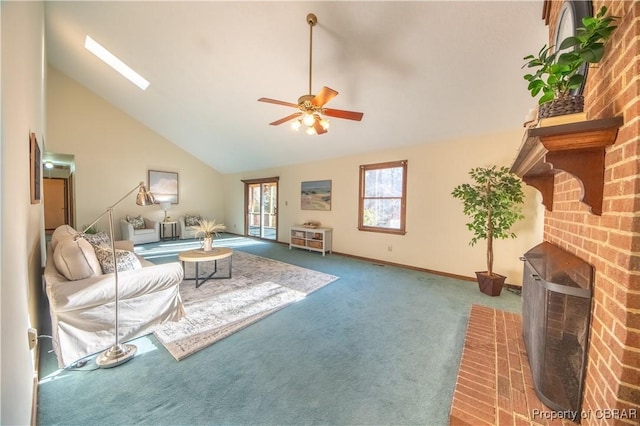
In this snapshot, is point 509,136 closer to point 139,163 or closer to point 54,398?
point 54,398

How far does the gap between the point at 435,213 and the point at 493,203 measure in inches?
39.1

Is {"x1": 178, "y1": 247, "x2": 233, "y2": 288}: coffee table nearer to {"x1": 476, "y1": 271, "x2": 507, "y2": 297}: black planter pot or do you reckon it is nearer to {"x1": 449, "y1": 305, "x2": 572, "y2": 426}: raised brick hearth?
{"x1": 449, "y1": 305, "x2": 572, "y2": 426}: raised brick hearth

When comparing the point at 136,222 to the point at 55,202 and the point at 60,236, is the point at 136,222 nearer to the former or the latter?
the point at 55,202

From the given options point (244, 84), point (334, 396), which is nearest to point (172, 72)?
point (244, 84)

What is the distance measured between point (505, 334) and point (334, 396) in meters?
1.41

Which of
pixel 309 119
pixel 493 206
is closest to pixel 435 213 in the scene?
pixel 493 206

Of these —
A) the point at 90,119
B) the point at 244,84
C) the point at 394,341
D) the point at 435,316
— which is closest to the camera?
the point at 394,341

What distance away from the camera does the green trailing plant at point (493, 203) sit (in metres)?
3.08

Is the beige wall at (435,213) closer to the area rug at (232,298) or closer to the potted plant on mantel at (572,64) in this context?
the area rug at (232,298)

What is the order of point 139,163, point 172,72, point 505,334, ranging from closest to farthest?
point 505,334 < point 172,72 < point 139,163

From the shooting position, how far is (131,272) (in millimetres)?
2137

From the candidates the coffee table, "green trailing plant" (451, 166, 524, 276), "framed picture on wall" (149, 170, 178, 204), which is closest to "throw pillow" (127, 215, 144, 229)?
"framed picture on wall" (149, 170, 178, 204)

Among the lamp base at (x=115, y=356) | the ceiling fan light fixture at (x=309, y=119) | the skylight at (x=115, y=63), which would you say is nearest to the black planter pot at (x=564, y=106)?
the ceiling fan light fixture at (x=309, y=119)

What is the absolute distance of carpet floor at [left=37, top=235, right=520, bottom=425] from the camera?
141 centimetres
